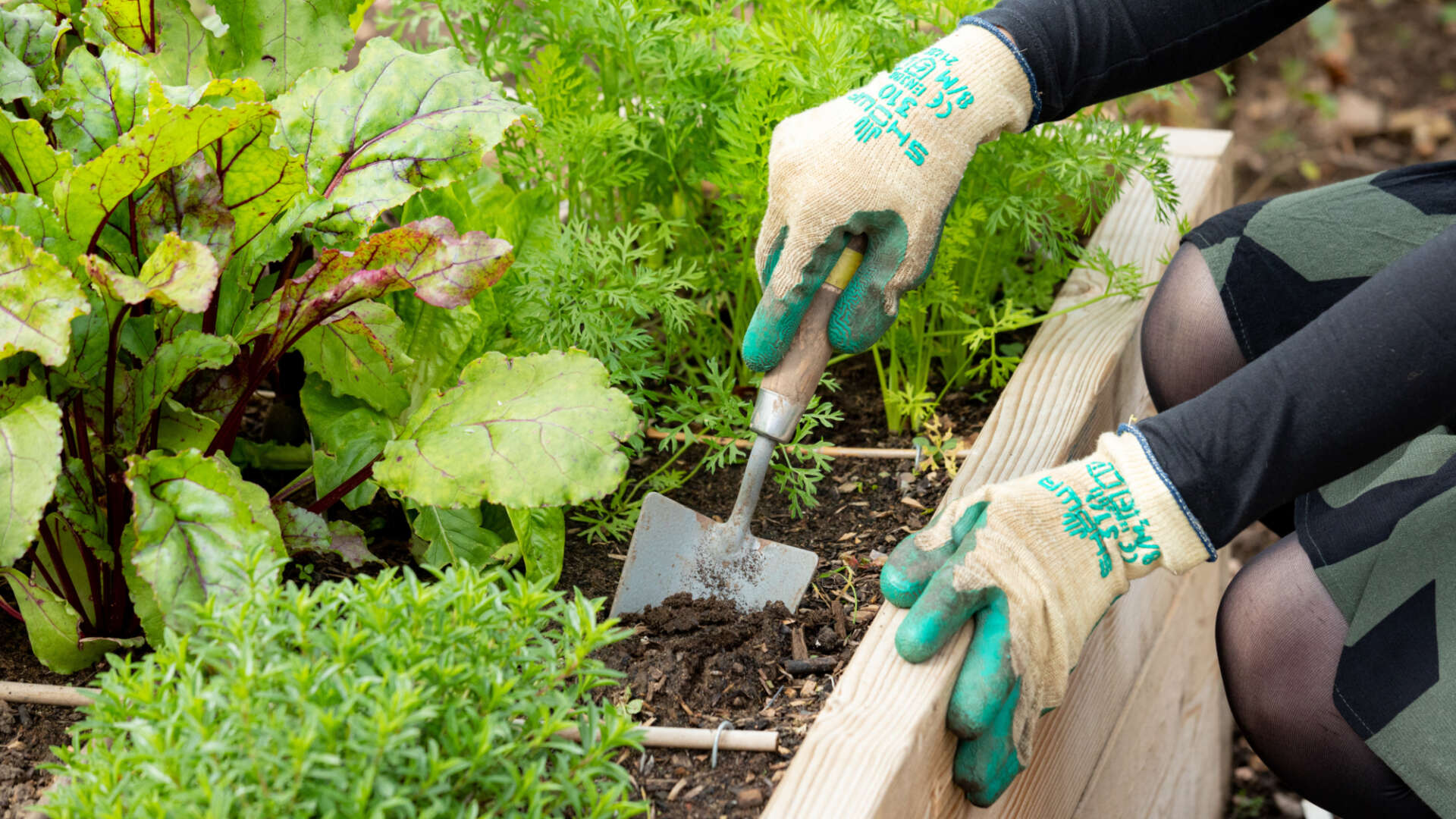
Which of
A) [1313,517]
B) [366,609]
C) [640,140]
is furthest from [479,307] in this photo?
[1313,517]

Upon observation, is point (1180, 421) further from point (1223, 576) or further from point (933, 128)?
point (1223, 576)

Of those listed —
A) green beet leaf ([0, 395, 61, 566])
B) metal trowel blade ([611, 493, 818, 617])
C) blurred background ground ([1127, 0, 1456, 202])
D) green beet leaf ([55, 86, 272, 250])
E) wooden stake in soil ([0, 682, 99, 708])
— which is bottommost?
blurred background ground ([1127, 0, 1456, 202])

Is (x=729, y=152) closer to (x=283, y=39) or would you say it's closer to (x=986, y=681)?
(x=283, y=39)

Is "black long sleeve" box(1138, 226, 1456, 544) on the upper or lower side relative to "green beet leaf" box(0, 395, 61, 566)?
lower

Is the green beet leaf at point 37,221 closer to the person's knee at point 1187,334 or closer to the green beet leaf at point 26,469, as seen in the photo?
the green beet leaf at point 26,469

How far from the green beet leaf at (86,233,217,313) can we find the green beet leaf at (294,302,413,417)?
10.9 inches

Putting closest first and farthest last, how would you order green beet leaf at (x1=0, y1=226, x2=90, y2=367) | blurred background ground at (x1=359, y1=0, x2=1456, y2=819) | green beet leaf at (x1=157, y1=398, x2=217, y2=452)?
green beet leaf at (x1=0, y1=226, x2=90, y2=367) → green beet leaf at (x1=157, y1=398, x2=217, y2=452) → blurred background ground at (x1=359, y1=0, x2=1456, y2=819)

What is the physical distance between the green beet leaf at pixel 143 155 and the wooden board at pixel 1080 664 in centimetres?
84

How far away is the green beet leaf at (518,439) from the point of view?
3.89ft

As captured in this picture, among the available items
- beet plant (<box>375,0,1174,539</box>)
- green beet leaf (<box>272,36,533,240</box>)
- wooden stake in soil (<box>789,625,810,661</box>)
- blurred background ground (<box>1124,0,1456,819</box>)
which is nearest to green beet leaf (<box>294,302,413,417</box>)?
green beet leaf (<box>272,36,533,240</box>)

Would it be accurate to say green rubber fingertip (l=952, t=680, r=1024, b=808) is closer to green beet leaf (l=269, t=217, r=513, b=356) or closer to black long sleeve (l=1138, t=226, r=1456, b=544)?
black long sleeve (l=1138, t=226, r=1456, b=544)

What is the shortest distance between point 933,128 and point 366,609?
0.92 metres

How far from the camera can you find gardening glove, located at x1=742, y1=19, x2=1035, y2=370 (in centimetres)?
140

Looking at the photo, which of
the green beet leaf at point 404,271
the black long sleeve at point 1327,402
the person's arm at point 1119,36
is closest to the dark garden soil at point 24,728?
the green beet leaf at point 404,271
